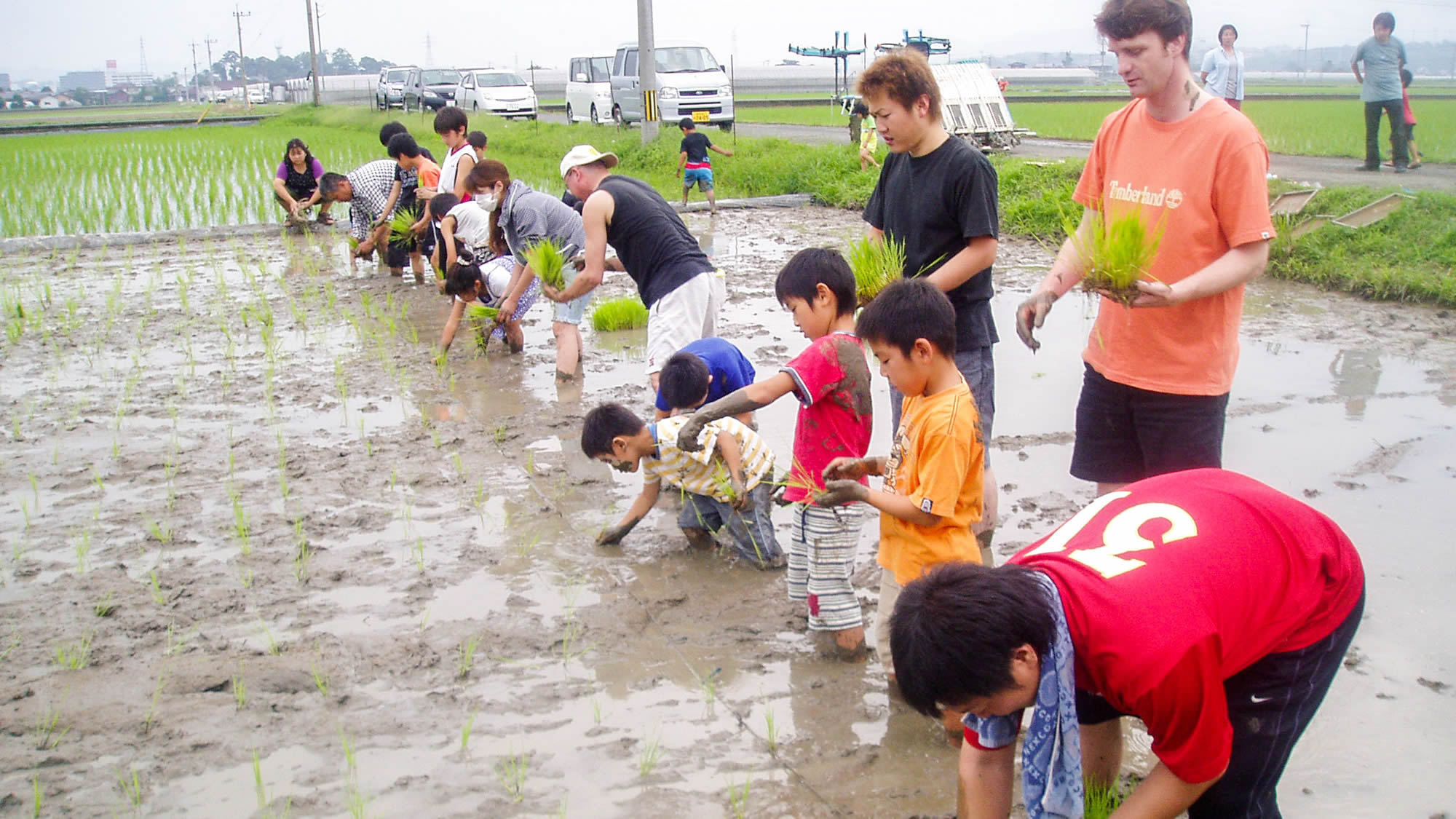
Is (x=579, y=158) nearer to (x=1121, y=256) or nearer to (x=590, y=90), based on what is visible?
(x=1121, y=256)

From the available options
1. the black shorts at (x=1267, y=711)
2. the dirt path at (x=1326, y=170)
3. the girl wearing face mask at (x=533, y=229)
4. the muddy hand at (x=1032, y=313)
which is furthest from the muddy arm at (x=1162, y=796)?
the dirt path at (x=1326, y=170)

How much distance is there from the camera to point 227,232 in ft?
40.8

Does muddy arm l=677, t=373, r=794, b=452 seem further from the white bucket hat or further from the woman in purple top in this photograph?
the woman in purple top

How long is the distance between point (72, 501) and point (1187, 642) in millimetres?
4561

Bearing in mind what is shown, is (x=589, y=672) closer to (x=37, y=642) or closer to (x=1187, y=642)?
(x=37, y=642)

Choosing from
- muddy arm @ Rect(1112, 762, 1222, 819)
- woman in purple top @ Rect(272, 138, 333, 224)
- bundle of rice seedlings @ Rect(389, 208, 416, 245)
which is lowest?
muddy arm @ Rect(1112, 762, 1222, 819)

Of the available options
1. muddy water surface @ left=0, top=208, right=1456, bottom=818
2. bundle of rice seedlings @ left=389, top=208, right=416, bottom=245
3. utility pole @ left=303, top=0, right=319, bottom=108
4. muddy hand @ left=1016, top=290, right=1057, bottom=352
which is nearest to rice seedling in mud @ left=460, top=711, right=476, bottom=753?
muddy water surface @ left=0, top=208, right=1456, bottom=818

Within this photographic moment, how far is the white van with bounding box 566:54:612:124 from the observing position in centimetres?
2355

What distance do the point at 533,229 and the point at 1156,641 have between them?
5.09 m

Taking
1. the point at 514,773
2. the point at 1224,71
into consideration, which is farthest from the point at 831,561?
the point at 1224,71

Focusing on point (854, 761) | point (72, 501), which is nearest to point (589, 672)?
point (854, 761)

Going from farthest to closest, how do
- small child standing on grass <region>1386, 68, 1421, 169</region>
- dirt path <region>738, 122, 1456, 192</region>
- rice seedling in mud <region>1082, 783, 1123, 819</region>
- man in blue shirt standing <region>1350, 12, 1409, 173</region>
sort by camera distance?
1. small child standing on grass <region>1386, 68, 1421, 169</region>
2. man in blue shirt standing <region>1350, 12, 1409, 173</region>
3. dirt path <region>738, 122, 1456, 192</region>
4. rice seedling in mud <region>1082, 783, 1123, 819</region>

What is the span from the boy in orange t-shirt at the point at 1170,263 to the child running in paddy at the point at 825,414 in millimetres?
589

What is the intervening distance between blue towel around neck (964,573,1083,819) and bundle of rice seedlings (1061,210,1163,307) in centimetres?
116
